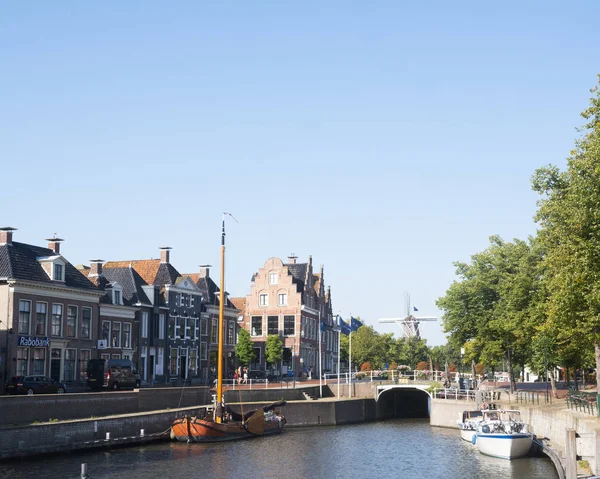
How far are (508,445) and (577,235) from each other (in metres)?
15.0

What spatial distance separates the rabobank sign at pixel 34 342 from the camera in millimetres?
56656

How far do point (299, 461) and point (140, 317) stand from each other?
33.0m

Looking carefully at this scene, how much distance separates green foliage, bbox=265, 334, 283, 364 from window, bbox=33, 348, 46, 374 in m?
37.3

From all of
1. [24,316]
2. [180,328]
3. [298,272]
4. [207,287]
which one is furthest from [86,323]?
[298,272]

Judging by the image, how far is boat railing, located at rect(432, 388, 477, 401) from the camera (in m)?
69.1

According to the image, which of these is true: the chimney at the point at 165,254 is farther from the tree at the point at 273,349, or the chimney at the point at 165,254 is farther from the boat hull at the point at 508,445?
the boat hull at the point at 508,445

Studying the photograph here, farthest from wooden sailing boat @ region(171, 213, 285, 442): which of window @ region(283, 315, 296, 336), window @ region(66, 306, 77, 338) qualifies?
window @ region(283, 315, 296, 336)

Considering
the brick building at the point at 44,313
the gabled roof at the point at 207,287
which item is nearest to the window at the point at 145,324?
the brick building at the point at 44,313

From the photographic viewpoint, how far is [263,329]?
335ft

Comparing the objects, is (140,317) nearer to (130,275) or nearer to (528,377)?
(130,275)

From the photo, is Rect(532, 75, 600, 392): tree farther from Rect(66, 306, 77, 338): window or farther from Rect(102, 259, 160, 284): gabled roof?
Rect(102, 259, 160, 284): gabled roof

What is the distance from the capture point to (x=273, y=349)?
93.2 m

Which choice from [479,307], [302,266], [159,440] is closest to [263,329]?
[302,266]

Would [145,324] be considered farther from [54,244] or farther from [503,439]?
[503,439]
